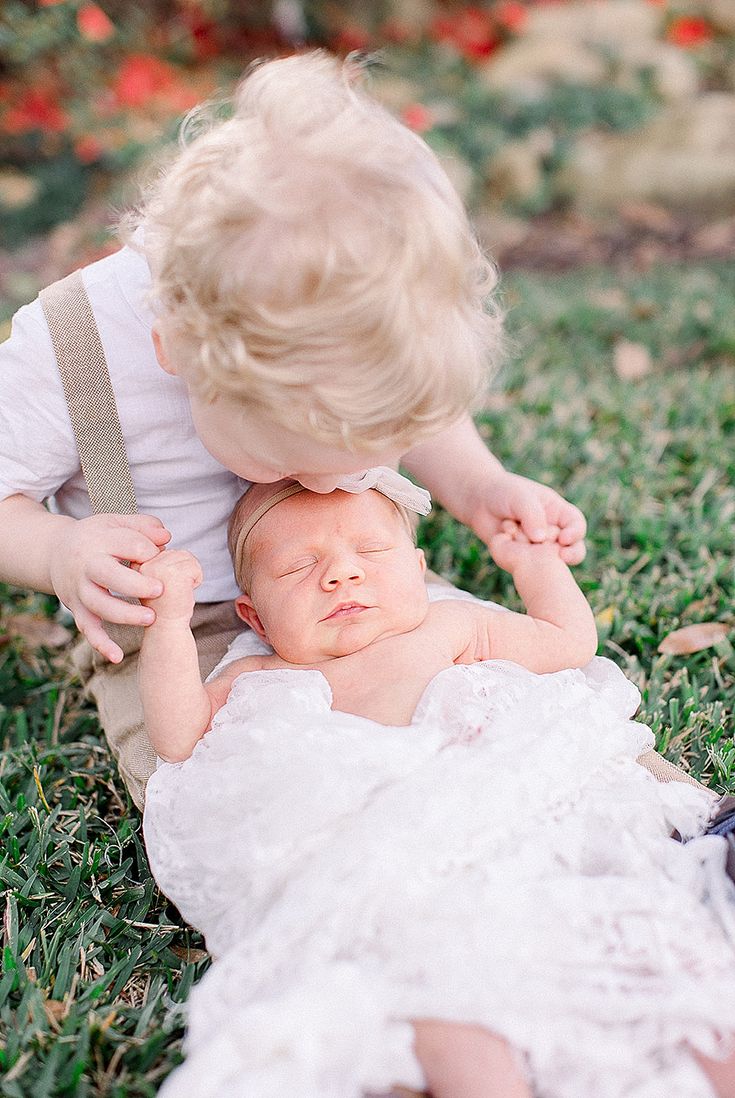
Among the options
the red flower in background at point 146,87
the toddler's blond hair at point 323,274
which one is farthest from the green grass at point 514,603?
the red flower in background at point 146,87

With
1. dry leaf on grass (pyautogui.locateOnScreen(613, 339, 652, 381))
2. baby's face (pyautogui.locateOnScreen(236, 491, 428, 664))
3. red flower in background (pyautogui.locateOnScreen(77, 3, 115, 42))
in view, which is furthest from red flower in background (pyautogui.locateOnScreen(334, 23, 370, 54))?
baby's face (pyautogui.locateOnScreen(236, 491, 428, 664))

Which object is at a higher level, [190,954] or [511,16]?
[511,16]

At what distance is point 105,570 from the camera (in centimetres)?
156

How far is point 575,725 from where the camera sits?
154cm

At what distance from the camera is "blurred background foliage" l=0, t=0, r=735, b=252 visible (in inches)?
196

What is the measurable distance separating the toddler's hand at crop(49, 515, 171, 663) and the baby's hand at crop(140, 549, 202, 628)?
0.02 meters

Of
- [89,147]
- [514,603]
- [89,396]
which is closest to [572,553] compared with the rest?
[514,603]

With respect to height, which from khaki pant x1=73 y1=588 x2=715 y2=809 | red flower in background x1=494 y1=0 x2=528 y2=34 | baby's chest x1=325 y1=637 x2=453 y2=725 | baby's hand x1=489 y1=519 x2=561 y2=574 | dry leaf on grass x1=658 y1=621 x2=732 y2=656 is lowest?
dry leaf on grass x1=658 y1=621 x2=732 y2=656

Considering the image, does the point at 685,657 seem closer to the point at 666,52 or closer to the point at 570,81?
the point at 570,81

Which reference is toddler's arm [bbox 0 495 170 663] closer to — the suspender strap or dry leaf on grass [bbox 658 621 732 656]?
the suspender strap

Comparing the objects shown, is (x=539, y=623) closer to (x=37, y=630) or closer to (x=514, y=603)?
(x=514, y=603)

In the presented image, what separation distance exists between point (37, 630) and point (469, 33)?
451 cm

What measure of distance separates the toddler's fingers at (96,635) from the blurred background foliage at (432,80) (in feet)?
11.7

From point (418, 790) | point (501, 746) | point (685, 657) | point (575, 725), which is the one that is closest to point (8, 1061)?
point (418, 790)
